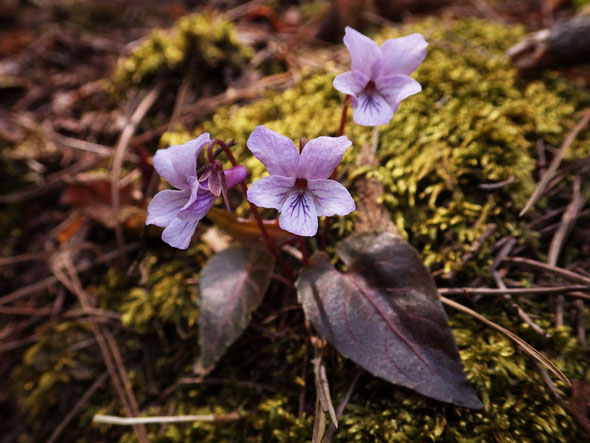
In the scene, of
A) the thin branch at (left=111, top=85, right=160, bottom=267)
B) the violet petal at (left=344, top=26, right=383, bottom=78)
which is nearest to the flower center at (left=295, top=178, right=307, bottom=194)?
the violet petal at (left=344, top=26, right=383, bottom=78)

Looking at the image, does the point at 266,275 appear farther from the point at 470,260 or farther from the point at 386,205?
the point at 470,260

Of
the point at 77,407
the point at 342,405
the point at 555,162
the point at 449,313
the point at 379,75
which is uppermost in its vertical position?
the point at 379,75

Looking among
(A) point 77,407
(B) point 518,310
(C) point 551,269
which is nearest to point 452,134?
(C) point 551,269

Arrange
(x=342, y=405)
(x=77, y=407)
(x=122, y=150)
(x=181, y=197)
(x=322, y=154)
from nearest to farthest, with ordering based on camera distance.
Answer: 1. (x=322, y=154)
2. (x=181, y=197)
3. (x=342, y=405)
4. (x=77, y=407)
5. (x=122, y=150)

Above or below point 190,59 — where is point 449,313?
below

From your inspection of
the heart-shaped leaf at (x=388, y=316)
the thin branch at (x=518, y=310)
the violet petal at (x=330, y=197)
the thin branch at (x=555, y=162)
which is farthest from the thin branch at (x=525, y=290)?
the violet petal at (x=330, y=197)

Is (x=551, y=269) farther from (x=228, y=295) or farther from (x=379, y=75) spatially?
(x=228, y=295)

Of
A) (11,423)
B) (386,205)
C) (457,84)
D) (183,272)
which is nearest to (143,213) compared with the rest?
(183,272)
